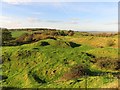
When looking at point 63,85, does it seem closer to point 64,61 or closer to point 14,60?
point 64,61

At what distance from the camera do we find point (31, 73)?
3853 centimetres

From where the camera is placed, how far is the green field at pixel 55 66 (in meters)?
31.7

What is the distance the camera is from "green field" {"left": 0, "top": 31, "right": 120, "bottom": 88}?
3168 cm

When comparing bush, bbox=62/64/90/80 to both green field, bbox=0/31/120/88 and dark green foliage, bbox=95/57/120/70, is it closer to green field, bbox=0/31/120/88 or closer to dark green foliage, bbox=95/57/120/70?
green field, bbox=0/31/120/88

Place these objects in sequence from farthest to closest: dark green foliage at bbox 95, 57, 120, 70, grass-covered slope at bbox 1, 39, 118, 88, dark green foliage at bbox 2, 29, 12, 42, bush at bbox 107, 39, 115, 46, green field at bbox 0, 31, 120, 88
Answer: dark green foliage at bbox 2, 29, 12, 42 < bush at bbox 107, 39, 115, 46 < dark green foliage at bbox 95, 57, 120, 70 < green field at bbox 0, 31, 120, 88 < grass-covered slope at bbox 1, 39, 118, 88

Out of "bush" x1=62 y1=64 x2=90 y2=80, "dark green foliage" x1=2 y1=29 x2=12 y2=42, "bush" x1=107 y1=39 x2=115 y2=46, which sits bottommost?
"bush" x1=62 y1=64 x2=90 y2=80

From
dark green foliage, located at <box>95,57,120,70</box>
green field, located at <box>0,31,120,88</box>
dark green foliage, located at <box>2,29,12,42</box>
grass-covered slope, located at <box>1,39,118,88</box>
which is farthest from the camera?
dark green foliage, located at <box>2,29,12,42</box>

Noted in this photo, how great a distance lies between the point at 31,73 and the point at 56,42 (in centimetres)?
1508

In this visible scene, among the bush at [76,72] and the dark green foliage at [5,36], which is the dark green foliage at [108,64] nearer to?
the bush at [76,72]

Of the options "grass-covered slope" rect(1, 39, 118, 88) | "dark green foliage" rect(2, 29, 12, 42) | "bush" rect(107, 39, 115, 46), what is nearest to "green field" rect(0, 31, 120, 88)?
"grass-covered slope" rect(1, 39, 118, 88)

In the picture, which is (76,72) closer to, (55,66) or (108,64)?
(55,66)

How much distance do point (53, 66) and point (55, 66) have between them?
1.03 feet

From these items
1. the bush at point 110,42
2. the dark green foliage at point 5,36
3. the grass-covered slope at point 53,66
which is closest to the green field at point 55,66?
the grass-covered slope at point 53,66

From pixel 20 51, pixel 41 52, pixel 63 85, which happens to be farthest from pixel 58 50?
pixel 63 85
